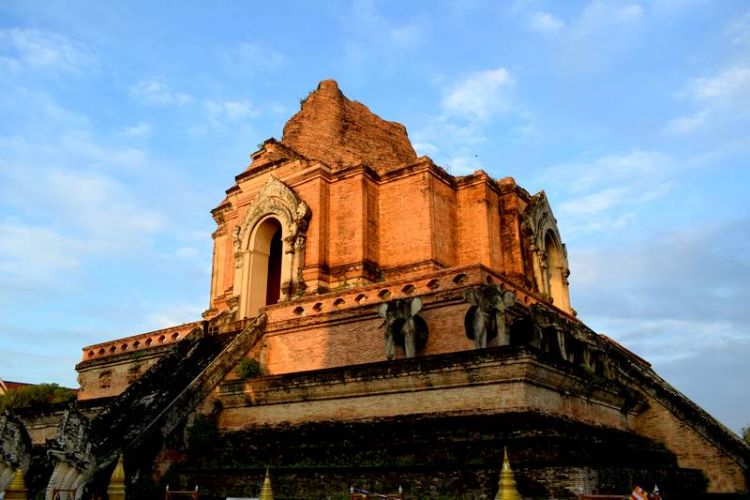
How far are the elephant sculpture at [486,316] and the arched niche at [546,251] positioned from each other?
29.1 feet

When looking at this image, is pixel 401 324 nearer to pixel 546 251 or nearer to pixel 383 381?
pixel 383 381

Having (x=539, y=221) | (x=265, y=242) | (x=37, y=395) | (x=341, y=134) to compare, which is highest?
(x=341, y=134)

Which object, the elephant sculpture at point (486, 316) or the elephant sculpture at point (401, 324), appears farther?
the elephant sculpture at point (401, 324)

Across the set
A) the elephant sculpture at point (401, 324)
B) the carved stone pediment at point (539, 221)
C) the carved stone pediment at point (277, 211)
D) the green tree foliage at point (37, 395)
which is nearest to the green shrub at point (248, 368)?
the elephant sculpture at point (401, 324)

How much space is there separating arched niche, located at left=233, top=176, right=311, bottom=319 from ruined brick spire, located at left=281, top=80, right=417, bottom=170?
2396mm

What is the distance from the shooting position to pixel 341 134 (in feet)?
80.9

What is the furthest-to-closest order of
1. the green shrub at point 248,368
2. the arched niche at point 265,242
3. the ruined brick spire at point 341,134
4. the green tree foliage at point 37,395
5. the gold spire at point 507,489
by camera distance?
the green tree foliage at point 37,395, the ruined brick spire at point 341,134, the arched niche at point 265,242, the green shrub at point 248,368, the gold spire at point 507,489

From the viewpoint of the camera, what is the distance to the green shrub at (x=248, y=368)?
51.9 feet

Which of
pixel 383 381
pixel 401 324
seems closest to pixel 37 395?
pixel 401 324

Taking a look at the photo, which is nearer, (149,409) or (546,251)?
(149,409)

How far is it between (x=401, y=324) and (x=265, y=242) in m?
10.1

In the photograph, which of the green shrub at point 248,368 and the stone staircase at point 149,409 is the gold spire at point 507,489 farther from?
the green shrub at point 248,368

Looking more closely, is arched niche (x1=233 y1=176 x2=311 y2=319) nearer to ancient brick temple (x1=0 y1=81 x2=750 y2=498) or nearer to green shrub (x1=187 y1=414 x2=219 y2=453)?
ancient brick temple (x1=0 y1=81 x2=750 y2=498)

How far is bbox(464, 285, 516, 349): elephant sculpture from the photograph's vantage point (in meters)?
13.1
